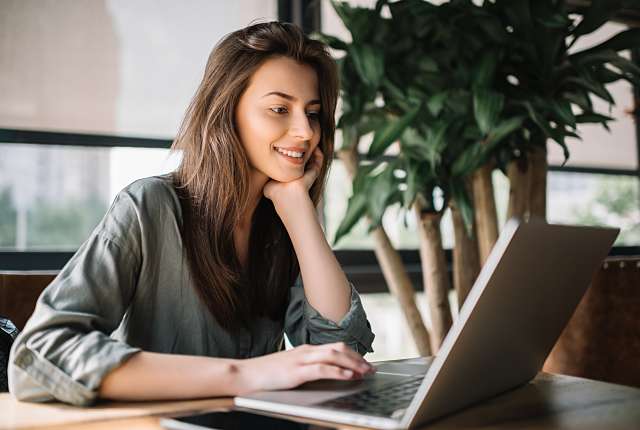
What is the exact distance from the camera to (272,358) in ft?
3.42

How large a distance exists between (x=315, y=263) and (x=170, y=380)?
579mm

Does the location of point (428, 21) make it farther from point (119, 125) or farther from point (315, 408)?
point (315, 408)

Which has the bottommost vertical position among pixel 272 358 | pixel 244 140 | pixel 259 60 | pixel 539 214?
pixel 539 214

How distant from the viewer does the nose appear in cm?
154

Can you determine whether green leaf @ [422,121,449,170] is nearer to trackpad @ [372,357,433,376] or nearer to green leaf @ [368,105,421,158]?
green leaf @ [368,105,421,158]

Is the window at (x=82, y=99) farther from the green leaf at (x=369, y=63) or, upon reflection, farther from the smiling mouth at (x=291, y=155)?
the smiling mouth at (x=291, y=155)

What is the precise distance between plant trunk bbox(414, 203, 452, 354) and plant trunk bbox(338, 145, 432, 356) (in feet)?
0.16

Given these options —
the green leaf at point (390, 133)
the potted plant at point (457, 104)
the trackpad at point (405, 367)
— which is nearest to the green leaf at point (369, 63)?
the potted plant at point (457, 104)

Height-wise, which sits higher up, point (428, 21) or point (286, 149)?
point (428, 21)

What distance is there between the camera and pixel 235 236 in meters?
1.58

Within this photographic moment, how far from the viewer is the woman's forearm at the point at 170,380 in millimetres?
995

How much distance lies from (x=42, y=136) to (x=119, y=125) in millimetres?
294

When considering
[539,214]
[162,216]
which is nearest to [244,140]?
[162,216]

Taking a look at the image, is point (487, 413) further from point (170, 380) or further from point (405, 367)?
point (170, 380)
